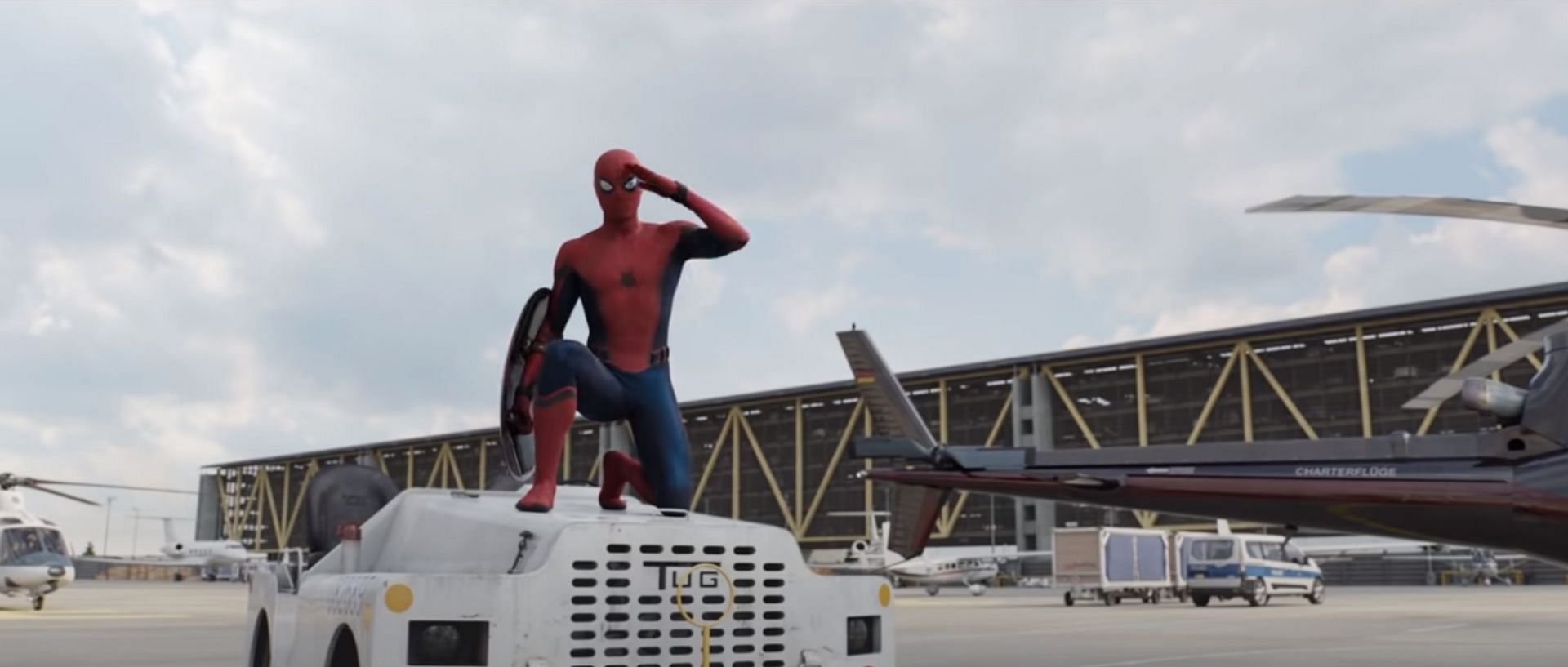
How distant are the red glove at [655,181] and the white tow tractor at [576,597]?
5.42ft

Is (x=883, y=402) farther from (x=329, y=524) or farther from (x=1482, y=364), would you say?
(x=329, y=524)

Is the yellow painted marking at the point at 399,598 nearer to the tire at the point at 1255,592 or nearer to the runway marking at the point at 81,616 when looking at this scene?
the runway marking at the point at 81,616

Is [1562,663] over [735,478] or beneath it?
beneath

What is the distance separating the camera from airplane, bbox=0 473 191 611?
95.9 ft

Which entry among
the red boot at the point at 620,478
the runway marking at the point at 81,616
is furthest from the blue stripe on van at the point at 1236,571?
the red boot at the point at 620,478

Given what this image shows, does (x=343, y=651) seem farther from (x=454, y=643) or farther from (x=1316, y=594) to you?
(x=1316, y=594)

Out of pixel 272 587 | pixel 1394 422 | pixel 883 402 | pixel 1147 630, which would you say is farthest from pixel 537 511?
pixel 1394 422

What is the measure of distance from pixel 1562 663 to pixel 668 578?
13.6 m

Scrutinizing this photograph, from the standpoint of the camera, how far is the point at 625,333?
654cm

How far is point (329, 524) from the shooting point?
299 inches

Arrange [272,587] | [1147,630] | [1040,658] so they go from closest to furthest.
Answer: [272,587] < [1040,658] < [1147,630]

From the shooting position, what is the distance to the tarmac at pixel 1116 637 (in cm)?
1531

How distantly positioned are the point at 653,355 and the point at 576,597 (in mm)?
1713

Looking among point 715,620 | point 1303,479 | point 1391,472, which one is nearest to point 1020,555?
point 1303,479
